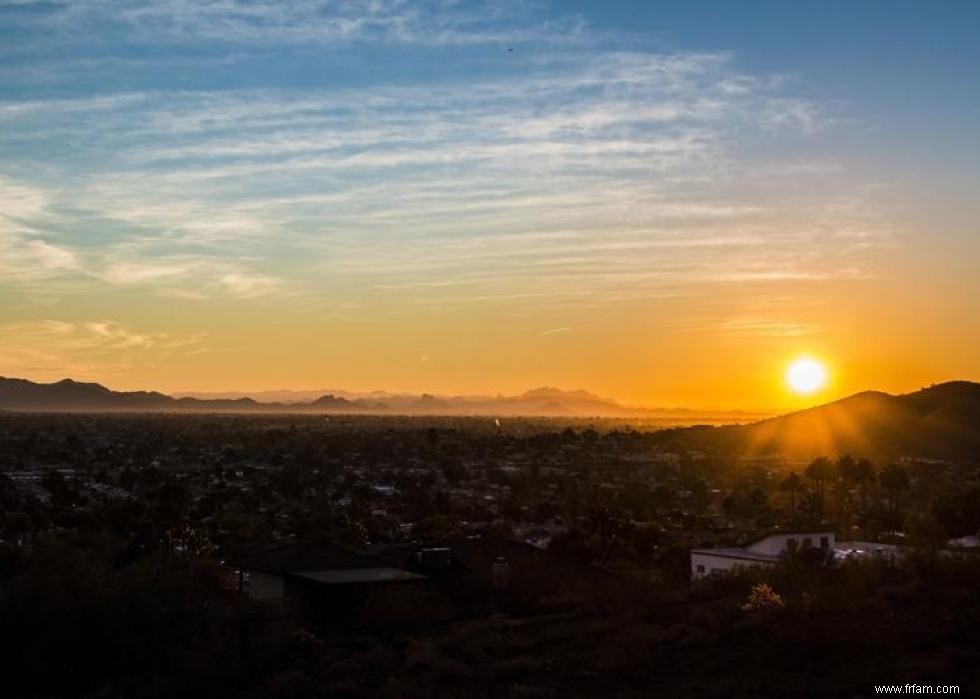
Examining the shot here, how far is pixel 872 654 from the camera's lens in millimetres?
23953

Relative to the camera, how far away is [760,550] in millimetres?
51812

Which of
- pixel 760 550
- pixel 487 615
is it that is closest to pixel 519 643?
pixel 487 615

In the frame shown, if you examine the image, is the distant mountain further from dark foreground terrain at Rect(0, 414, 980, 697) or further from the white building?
the white building

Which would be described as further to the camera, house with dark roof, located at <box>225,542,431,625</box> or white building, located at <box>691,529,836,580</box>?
white building, located at <box>691,529,836,580</box>

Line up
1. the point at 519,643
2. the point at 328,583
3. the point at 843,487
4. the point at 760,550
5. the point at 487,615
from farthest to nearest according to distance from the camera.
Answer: the point at 843,487
the point at 760,550
the point at 487,615
the point at 328,583
the point at 519,643

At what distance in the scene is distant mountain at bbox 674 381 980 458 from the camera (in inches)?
5827

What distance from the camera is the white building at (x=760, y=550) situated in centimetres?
4925

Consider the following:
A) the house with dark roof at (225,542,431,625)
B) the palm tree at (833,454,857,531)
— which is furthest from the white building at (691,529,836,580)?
the palm tree at (833,454,857,531)

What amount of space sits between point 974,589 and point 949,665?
727 cm

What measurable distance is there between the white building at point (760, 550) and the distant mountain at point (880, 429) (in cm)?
9668

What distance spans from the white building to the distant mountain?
96685 mm

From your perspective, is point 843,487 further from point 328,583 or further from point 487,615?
point 328,583

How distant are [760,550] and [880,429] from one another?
373 ft

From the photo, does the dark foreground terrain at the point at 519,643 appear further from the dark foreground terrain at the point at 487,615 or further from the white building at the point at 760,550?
the white building at the point at 760,550
